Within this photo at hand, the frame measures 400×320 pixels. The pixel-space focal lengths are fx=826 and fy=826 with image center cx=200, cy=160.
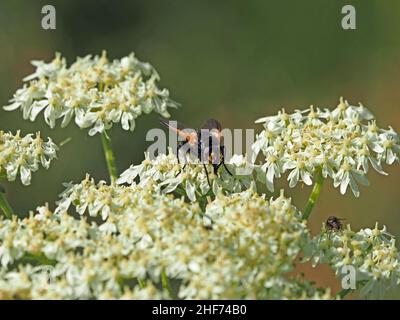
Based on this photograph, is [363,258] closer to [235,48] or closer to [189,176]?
[189,176]

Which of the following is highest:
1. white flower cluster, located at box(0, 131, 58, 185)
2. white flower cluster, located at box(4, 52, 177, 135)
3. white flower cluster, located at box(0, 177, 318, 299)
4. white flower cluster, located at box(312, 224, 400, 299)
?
white flower cluster, located at box(4, 52, 177, 135)

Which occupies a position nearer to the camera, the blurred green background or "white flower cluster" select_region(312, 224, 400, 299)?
"white flower cluster" select_region(312, 224, 400, 299)

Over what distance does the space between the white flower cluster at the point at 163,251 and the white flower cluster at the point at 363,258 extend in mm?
416

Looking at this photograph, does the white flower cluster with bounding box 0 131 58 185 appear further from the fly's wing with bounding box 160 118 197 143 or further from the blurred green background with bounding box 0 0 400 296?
the blurred green background with bounding box 0 0 400 296

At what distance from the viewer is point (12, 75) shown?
1333 centimetres

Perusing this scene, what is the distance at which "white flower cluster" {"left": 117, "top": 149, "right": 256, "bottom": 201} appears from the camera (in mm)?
5758

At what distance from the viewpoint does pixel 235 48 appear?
14.6 m

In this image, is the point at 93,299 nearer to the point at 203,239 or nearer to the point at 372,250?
the point at 203,239

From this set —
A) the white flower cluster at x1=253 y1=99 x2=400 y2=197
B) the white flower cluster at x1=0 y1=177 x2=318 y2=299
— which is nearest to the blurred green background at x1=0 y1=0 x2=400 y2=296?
the white flower cluster at x1=253 y1=99 x2=400 y2=197

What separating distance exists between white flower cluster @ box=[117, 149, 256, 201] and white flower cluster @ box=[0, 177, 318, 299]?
0.60m

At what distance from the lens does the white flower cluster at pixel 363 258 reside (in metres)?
5.27

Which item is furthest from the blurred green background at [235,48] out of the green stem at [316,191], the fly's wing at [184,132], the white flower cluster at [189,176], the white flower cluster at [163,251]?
the white flower cluster at [163,251]

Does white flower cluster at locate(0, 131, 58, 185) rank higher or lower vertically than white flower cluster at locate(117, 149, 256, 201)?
higher
